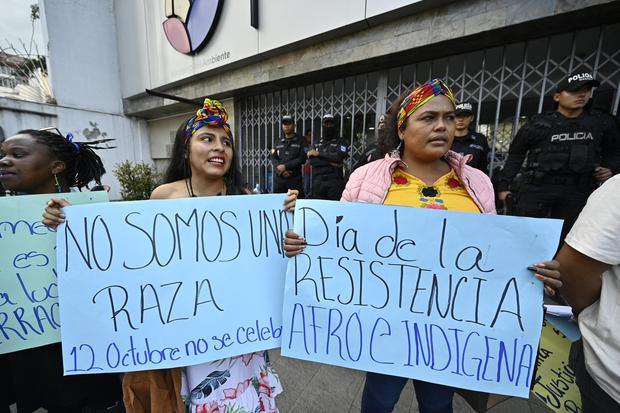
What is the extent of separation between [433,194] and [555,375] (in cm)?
94

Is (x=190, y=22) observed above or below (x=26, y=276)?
above

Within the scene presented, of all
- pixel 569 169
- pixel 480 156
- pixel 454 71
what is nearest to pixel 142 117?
pixel 454 71

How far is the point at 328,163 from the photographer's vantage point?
4.56 m

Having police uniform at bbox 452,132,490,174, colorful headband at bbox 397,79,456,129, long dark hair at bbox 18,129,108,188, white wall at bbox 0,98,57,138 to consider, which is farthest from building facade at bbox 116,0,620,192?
long dark hair at bbox 18,129,108,188

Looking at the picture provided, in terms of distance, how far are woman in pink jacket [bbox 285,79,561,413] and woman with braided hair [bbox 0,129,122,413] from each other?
1.22 metres

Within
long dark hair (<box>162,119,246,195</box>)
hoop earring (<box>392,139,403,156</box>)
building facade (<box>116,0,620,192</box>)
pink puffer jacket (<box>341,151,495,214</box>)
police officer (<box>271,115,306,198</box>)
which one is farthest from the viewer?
police officer (<box>271,115,306,198</box>)

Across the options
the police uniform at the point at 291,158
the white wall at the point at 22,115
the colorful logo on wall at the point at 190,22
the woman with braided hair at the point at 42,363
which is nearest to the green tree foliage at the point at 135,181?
the white wall at the point at 22,115

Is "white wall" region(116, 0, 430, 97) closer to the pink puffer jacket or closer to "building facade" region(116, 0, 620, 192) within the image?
"building facade" region(116, 0, 620, 192)

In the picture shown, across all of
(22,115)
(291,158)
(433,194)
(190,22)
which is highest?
(190,22)

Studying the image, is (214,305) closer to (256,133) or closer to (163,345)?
(163,345)

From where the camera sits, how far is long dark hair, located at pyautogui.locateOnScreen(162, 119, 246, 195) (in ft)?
4.90

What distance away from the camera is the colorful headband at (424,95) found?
1238 mm

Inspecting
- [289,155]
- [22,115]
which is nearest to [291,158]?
[289,155]

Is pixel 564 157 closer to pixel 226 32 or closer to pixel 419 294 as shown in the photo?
pixel 419 294
